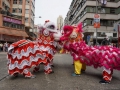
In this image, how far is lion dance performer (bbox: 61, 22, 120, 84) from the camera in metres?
5.74

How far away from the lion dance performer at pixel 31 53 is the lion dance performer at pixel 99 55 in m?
0.62

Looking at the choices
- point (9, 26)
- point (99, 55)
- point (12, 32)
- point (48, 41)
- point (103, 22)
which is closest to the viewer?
point (99, 55)

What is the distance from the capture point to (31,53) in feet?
21.0

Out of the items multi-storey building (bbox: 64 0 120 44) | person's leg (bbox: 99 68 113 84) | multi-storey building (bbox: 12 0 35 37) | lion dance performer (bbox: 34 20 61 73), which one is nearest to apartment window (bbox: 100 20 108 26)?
multi-storey building (bbox: 64 0 120 44)

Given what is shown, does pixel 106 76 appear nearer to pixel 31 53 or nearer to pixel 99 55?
pixel 99 55

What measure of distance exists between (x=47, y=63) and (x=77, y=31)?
169 cm

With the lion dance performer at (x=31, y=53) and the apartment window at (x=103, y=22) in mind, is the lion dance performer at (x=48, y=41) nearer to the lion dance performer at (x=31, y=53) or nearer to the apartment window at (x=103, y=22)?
the lion dance performer at (x=31, y=53)

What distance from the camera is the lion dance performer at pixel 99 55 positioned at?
18.8 feet

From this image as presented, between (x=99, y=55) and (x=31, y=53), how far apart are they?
7.62 feet

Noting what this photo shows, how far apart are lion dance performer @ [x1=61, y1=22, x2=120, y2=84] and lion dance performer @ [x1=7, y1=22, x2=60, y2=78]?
0.62 meters

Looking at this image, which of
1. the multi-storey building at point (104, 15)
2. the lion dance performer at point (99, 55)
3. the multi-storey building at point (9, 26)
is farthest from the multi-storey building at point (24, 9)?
the lion dance performer at point (99, 55)

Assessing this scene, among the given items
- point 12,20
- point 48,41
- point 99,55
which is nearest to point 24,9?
point 12,20

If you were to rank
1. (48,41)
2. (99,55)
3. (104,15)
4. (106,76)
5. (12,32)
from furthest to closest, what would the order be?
(104,15)
(12,32)
(48,41)
(99,55)
(106,76)

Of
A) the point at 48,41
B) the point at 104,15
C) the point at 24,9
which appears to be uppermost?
the point at 24,9
